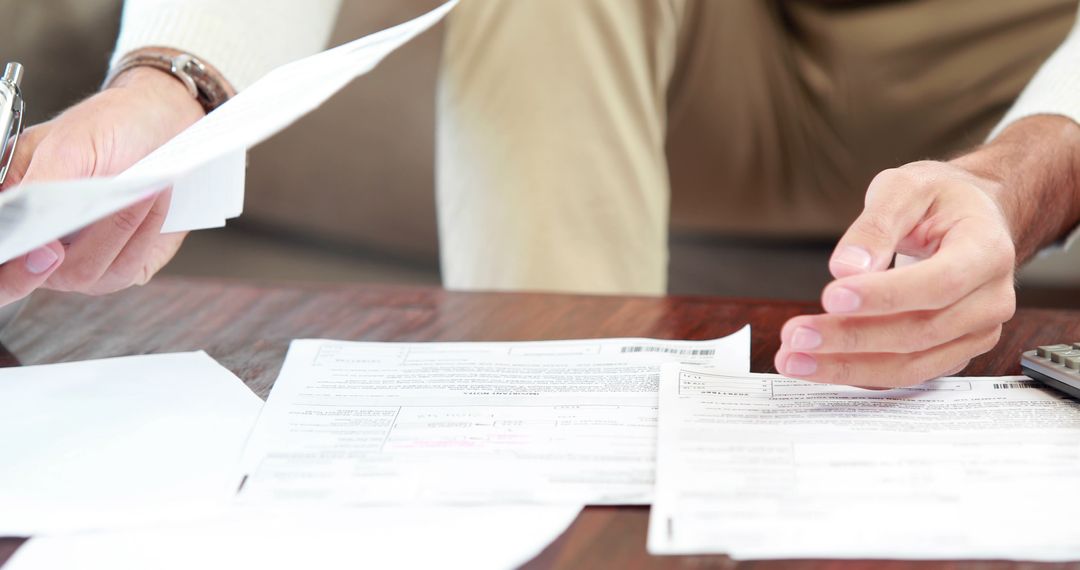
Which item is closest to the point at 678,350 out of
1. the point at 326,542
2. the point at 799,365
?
the point at 799,365

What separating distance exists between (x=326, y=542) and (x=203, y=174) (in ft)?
0.82

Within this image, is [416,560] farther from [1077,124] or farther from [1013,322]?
[1077,124]

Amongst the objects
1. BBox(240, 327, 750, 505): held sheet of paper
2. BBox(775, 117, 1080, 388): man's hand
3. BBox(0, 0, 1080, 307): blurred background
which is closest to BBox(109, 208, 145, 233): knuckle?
BBox(240, 327, 750, 505): held sheet of paper

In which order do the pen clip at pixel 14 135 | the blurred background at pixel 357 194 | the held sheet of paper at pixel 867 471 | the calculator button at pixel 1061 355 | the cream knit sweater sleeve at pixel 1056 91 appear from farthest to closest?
the blurred background at pixel 357 194 < the cream knit sweater sleeve at pixel 1056 91 < the pen clip at pixel 14 135 < the calculator button at pixel 1061 355 < the held sheet of paper at pixel 867 471

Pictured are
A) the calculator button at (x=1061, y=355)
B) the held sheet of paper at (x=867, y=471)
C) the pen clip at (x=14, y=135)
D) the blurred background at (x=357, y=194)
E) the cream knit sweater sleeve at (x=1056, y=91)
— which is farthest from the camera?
the blurred background at (x=357, y=194)

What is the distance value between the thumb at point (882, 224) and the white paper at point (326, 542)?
0.15m

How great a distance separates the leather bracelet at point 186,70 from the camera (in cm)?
67

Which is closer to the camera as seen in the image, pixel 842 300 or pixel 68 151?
pixel 842 300

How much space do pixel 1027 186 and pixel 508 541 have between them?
394 millimetres

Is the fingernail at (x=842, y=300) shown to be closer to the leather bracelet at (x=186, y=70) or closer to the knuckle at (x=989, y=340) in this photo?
the knuckle at (x=989, y=340)

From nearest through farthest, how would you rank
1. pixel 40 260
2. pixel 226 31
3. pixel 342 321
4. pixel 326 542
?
pixel 326 542 → pixel 40 260 → pixel 342 321 → pixel 226 31

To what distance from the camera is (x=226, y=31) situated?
0.72m

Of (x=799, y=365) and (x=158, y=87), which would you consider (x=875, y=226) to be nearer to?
(x=799, y=365)

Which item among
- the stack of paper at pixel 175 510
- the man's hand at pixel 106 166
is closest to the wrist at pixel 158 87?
the man's hand at pixel 106 166
